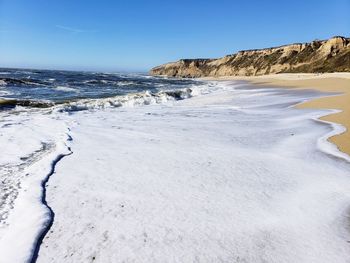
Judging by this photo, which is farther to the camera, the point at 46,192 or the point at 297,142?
the point at 297,142

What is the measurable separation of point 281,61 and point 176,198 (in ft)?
265

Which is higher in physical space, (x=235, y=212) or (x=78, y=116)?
(x=235, y=212)

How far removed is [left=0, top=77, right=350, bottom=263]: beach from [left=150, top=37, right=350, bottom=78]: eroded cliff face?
53696mm

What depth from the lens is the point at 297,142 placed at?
836 cm

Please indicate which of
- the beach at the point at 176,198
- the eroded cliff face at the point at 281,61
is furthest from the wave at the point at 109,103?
the eroded cliff face at the point at 281,61

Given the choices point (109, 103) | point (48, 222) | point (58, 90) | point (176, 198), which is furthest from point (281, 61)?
point (48, 222)

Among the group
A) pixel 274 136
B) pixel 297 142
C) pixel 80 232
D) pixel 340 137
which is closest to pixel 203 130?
pixel 274 136

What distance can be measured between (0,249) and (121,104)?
14537 mm

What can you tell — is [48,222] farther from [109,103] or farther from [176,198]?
[109,103]

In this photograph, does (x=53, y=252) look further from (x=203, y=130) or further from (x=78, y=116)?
(x=78, y=116)

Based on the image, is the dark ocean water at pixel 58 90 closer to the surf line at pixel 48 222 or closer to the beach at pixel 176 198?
the beach at pixel 176 198

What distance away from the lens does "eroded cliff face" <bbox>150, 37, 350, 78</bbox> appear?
212ft

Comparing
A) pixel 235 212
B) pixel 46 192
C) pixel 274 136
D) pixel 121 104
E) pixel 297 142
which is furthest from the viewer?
pixel 121 104

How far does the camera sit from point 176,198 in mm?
4852
